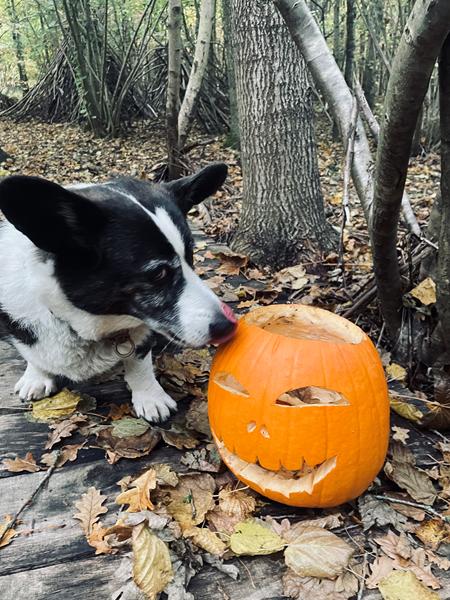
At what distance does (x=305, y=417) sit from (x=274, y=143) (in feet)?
8.81

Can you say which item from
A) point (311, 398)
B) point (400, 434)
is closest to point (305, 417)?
point (311, 398)

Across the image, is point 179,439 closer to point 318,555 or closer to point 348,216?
point 318,555

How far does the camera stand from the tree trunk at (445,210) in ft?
5.39

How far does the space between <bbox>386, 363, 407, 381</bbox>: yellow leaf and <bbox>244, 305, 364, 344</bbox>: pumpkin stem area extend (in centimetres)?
69

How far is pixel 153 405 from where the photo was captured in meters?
2.37

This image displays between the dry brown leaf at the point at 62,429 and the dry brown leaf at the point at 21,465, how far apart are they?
0.09 m

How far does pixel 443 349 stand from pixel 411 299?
0.31m

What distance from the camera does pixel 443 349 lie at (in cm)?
226

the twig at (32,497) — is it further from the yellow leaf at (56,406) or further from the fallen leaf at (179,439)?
the fallen leaf at (179,439)

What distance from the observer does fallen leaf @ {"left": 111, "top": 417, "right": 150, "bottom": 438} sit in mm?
2209

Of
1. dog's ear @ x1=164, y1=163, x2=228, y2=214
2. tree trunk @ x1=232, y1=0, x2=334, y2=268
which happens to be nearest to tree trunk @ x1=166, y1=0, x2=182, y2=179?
tree trunk @ x1=232, y1=0, x2=334, y2=268

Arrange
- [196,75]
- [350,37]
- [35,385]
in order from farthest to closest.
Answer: [350,37] → [196,75] → [35,385]

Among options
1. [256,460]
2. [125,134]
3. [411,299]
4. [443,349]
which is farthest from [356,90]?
[125,134]

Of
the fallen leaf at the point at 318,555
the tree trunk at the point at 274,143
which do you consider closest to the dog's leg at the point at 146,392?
the fallen leaf at the point at 318,555
